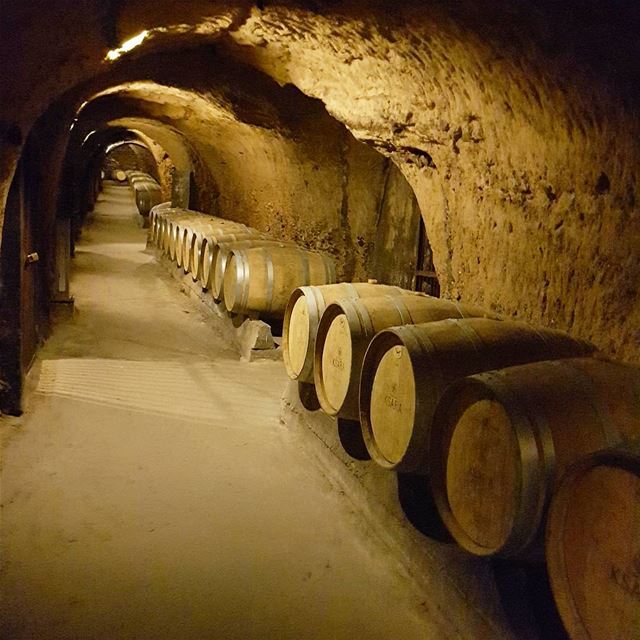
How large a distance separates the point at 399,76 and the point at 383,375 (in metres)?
2.38

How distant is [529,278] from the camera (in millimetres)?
3855

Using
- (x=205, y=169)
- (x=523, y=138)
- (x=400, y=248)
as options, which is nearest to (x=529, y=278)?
(x=523, y=138)

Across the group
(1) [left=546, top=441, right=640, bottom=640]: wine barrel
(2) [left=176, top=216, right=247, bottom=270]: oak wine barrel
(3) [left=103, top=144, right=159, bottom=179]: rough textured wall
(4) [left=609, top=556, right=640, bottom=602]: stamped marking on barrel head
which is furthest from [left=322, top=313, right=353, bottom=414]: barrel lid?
(3) [left=103, top=144, right=159, bottom=179]: rough textured wall

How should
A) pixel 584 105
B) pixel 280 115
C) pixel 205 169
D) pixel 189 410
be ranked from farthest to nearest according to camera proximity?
1. pixel 205 169
2. pixel 280 115
3. pixel 189 410
4. pixel 584 105

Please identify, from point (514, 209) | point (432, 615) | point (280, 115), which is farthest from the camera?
point (280, 115)

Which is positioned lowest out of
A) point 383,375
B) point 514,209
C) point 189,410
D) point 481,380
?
point 189,410

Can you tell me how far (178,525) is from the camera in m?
3.33

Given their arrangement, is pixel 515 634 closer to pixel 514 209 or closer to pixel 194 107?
pixel 514 209

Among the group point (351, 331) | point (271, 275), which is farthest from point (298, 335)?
point (271, 275)

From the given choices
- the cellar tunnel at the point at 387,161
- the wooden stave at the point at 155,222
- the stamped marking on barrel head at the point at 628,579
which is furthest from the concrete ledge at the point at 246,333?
the stamped marking on barrel head at the point at 628,579

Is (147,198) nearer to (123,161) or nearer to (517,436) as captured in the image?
(517,436)

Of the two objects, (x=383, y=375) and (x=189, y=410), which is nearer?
(x=383, y=375)

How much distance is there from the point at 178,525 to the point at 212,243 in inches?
179

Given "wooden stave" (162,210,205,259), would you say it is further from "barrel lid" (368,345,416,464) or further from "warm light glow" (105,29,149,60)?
"barrel lid" (368,345,416,464)
